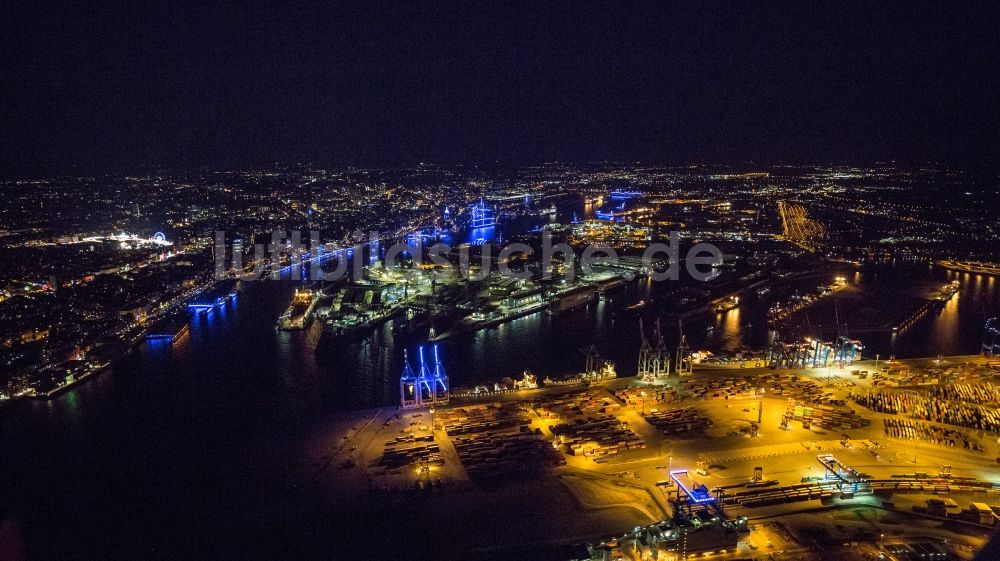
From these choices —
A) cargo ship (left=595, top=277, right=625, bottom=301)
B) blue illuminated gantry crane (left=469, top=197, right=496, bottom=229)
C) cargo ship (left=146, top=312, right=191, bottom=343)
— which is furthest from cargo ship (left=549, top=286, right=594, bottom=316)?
blue illuminated gantry crane (left=469, top=197, right=496, bottom=229)

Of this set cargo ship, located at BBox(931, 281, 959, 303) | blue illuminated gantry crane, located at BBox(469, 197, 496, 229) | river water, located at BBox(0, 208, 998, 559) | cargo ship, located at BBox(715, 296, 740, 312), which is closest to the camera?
river water, located at BBox(0, 208, 998, 559)

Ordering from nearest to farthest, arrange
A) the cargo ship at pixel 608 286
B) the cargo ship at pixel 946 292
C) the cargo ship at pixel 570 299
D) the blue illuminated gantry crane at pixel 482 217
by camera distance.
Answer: the cargo ship at pixel 570 299
the cargo ship at pixel 946 292
the cargo ship at pixel 608 286
the blue illuminated gantry crane at pixel 482 217

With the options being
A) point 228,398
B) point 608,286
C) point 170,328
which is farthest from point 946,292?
point 170,328

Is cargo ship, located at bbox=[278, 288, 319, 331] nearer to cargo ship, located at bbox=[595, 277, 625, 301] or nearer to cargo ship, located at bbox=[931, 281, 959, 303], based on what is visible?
cargo ship, located at bbox=[595, 277, 625, 301]

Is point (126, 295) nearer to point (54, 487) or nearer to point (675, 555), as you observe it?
point (54, 487)

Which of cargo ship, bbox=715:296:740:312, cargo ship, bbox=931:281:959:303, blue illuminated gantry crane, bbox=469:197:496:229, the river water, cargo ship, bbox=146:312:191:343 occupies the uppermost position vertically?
blue illuminated gantry crane, bbox=469:197:496:229

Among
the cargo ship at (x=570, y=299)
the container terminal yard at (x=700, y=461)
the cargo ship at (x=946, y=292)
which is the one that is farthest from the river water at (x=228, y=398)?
the container terminal yard at (x=700, y=461)

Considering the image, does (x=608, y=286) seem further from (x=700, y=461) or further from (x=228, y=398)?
(x=228, y=398)

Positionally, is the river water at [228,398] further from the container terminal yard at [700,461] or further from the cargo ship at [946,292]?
the container terminal yard at [700,461]

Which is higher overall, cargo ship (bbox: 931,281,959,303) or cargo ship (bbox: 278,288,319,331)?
cargo ship (bbox: 931,281,959,303)
